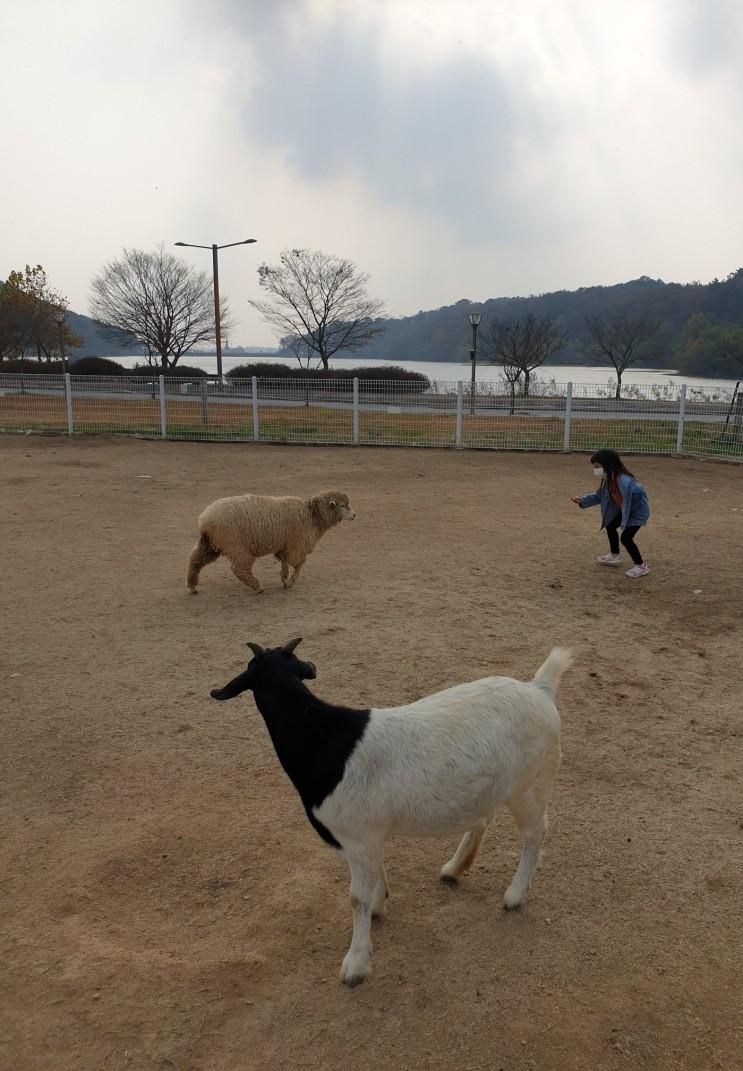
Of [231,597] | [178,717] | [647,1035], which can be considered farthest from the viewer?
[231,597]

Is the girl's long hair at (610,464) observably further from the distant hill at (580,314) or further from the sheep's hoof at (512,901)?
the distant hill at (580,314)

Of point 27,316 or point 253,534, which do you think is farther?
point 27,316

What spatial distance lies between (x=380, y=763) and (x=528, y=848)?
33.9 inches

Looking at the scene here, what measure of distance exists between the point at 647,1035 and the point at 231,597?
5426 mm

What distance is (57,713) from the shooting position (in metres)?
4.74

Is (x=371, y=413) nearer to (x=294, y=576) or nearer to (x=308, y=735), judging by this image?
(x=294, y=576)

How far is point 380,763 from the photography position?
267cm

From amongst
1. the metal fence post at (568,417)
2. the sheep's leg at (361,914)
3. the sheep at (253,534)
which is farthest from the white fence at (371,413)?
the sheep's leg at (361,914)

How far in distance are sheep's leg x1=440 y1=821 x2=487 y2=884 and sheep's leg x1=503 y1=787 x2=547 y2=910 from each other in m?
0.20

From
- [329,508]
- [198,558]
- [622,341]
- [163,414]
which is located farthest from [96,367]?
[198,558]

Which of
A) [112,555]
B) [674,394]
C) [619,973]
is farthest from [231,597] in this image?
[674,394]

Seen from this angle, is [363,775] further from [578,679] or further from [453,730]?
[578,679]

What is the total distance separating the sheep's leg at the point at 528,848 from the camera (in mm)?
2982

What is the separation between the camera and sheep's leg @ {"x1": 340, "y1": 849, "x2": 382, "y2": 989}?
2633 millimetres
